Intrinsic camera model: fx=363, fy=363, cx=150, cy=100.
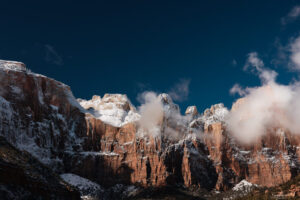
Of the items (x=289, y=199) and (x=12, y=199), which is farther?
(x=289, y=199)

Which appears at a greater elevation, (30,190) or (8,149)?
(8,149)

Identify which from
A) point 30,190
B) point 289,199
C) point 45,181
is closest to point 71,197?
point 45,181

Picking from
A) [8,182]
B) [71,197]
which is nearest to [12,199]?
[8,182]

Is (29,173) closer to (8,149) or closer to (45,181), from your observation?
(45,181)

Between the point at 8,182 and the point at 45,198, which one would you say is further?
the point at 45,198

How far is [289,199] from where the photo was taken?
192m

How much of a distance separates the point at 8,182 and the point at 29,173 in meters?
8.73

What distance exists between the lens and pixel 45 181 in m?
95.5

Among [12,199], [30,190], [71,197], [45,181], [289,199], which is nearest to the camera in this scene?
[12,199]

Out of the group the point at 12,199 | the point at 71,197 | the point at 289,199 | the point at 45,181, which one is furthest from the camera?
the point at 289,199

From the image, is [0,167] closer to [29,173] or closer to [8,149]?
[29,173]

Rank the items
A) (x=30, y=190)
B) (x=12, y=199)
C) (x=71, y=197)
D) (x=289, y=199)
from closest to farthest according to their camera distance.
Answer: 1. (x=12, y=199)
2. (x=30, y=190)
3. (x=71, y=197)
4. (x=289, y=199)

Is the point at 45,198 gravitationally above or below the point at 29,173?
below

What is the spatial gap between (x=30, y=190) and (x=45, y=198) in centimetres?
539
